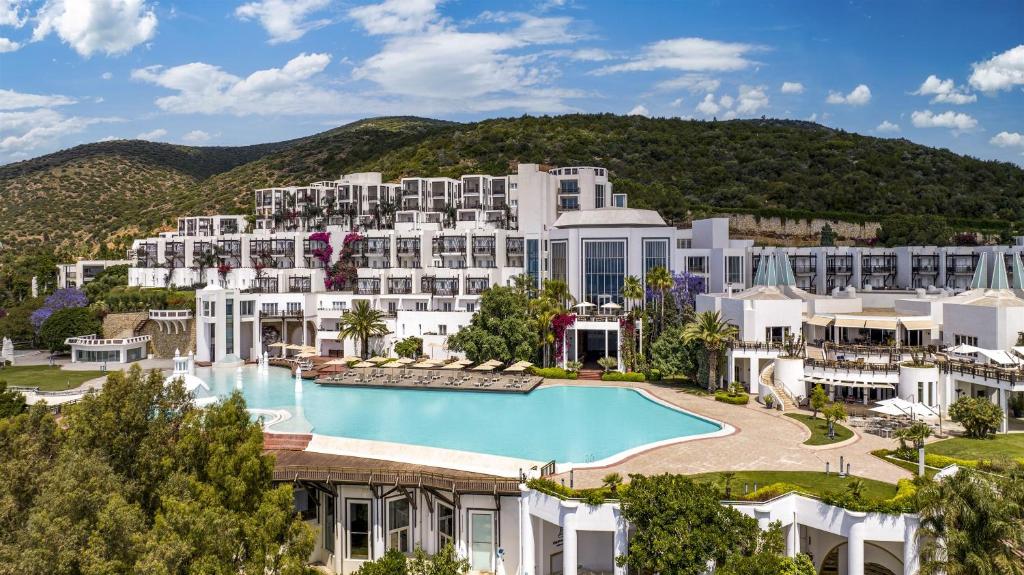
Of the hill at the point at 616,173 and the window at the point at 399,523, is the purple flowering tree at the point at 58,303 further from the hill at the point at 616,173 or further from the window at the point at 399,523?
the window at the point at 399,523

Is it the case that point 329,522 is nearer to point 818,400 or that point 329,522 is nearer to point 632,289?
point 818,400

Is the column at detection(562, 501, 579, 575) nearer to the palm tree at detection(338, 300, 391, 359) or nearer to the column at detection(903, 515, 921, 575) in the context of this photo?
the column at detection(903, 515, 921, 575)

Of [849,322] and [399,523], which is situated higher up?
[849,322]

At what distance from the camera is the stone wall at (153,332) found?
54469 mm

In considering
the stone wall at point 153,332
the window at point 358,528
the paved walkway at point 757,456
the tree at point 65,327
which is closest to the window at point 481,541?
the paved walkway at point 757,456

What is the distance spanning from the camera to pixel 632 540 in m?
18.1

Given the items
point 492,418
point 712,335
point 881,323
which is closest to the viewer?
point 492,418

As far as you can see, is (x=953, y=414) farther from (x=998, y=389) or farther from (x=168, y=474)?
(x=168, y=474)

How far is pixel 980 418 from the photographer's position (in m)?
26.0

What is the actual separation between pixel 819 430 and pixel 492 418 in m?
13.9

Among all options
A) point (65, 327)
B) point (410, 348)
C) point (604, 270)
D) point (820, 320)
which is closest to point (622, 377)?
point (604, 270)

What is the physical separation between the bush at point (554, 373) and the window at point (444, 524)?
75.3 feet

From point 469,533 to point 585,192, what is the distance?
43762mm

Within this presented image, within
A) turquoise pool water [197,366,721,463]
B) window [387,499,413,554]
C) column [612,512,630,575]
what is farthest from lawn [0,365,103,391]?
column [612,512,630,575]
